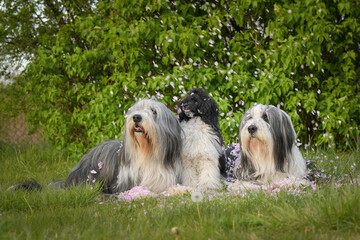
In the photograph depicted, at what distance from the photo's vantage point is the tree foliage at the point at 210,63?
629 centimetres

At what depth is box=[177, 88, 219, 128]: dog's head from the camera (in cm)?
460

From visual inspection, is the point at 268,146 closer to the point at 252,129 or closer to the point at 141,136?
the point at 252,129

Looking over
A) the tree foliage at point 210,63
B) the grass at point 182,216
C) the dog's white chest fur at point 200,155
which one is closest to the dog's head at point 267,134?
the dog's white chest fur at point 200,155

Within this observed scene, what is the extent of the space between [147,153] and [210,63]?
2722 millimetres

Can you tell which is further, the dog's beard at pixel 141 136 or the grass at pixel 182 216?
the dog's beard at pixel 141 136

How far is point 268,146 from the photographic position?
14.0 feet

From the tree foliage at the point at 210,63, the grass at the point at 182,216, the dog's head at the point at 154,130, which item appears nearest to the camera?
the grass at the point at 182,216

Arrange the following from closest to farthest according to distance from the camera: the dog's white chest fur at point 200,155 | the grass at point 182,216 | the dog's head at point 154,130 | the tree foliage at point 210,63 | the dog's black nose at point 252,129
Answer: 1. the grass at point 182,216
2. the dog's black nose at point 252,129
3. the dog's head at point 154,130
4. the dog's white chest fur at point 200,155
5. the tree foliage at point 210,63

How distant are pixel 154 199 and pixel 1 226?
1.52m

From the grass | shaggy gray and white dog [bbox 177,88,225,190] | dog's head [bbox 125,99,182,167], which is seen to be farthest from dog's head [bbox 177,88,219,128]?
the grass

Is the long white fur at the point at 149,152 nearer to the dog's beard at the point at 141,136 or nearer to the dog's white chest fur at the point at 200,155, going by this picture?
the dog's beard at the point at 141,136

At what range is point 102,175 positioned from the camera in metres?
4.80

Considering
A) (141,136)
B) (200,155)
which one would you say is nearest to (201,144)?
(200,155)

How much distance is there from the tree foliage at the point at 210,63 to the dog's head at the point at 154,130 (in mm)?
1504
